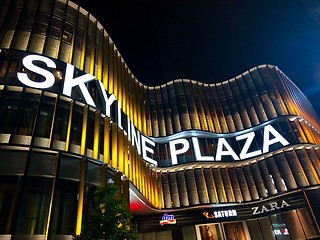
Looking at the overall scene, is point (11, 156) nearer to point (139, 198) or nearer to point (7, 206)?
point (7, 206)

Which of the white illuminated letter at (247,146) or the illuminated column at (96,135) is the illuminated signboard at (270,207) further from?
the illuminated column at (96,135)

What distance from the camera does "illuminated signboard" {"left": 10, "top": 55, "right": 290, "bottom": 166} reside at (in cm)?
1767

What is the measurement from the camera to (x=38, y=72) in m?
17.5

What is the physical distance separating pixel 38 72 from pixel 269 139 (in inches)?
1173

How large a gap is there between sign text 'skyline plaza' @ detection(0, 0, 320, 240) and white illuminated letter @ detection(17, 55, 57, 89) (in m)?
0.08

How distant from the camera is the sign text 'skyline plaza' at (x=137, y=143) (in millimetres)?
14328

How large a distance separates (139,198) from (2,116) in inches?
579

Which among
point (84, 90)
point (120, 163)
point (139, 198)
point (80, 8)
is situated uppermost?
point (80, 8)

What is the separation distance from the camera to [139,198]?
23797 millimetres

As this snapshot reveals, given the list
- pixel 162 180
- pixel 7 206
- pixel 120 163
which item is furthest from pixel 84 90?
pixel 162 180

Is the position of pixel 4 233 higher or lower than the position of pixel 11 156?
lower

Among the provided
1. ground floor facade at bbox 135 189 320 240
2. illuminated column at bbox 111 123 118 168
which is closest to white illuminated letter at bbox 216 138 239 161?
ground floor facade at bbox 135 189 320 240

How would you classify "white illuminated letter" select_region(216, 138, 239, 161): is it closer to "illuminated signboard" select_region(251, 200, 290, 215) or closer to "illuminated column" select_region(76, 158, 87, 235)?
"illuminated signboard" select_region(251, 200, 290, 215)

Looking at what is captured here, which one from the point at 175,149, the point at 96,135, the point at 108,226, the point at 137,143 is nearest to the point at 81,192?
the point at 96,135
